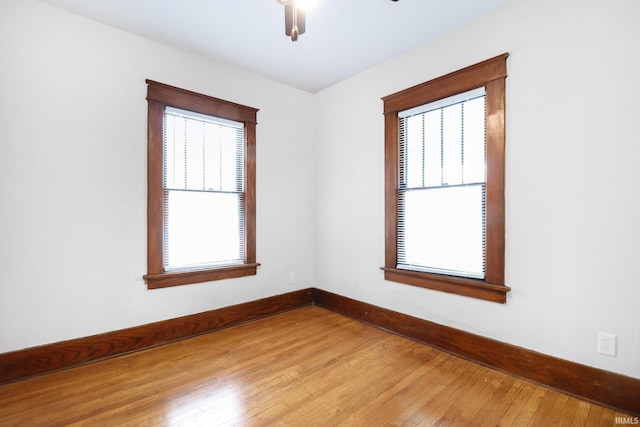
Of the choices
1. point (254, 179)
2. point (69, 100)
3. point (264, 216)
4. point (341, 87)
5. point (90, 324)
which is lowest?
point (90, 324)

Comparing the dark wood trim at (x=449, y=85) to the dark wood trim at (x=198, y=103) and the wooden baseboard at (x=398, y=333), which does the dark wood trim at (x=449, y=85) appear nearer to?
the dark wood trim at (x=198, y=103)

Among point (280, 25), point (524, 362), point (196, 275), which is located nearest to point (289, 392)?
point (196, 275)

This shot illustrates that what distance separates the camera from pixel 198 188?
9.87 feet

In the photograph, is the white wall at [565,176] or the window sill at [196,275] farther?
the window sill at [196,275]

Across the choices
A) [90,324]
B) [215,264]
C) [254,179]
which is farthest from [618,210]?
[90,324]

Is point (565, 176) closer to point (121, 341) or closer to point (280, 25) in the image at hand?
point (280, 25)

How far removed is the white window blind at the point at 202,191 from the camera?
9.38 ft

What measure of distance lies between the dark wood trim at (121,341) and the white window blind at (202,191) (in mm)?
538

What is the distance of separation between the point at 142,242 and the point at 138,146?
2.85 ft

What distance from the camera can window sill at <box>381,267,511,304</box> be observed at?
229cm

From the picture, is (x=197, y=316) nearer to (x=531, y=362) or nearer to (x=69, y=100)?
(x=69, y=100)

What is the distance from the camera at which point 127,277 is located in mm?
2592

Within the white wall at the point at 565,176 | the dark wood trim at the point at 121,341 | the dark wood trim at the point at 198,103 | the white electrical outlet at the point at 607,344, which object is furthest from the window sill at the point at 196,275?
the white electrical outlet at the point at 607,344

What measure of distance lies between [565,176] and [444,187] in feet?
2.82
